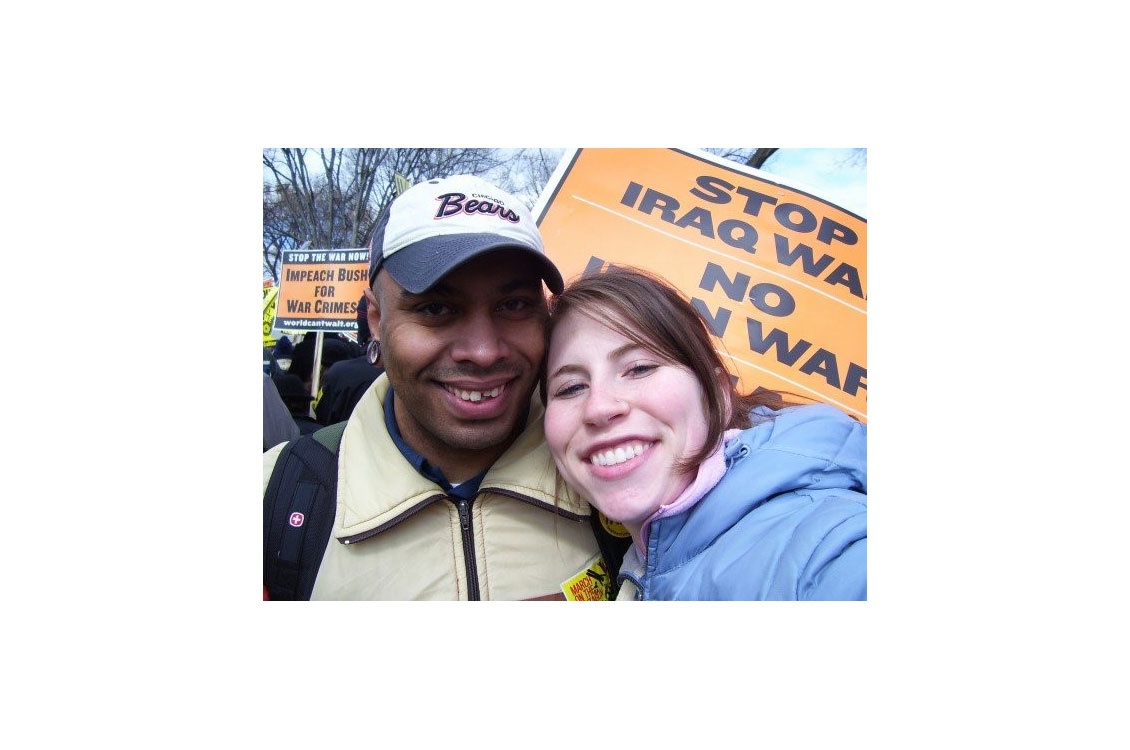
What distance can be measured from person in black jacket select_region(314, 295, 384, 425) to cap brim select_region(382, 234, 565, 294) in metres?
0.52

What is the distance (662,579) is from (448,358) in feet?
3.15

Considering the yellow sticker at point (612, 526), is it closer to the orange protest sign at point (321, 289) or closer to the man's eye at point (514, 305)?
the man's eye at point (514, 305)

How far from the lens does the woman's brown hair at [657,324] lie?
205 cm

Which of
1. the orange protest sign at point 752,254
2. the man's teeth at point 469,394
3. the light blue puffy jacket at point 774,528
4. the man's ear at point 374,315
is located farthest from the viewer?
the orange protest sign at point 752,254

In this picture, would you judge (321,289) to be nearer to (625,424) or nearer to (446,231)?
(446,231)

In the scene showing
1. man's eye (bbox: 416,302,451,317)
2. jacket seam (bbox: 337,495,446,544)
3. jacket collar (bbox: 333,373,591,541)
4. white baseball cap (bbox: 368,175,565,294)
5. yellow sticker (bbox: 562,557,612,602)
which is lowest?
yellow sticker (bbox: 562,557,612,602)

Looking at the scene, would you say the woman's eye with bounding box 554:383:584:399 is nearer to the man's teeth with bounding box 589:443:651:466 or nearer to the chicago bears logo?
the man's teeth with bounding box 589:443:651:466

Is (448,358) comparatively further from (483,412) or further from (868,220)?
(868,220)

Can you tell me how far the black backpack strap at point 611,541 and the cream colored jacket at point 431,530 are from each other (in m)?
0.09

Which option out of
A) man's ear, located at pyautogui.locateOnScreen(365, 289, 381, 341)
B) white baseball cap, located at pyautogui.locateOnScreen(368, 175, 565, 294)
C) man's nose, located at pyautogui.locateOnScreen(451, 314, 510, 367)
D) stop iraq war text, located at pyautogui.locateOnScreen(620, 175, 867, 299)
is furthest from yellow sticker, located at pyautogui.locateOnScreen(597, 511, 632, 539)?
stop iraq war text, located at pyautogui.locateOnScreen(620, 175, 867, 299)

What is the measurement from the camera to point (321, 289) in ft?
8.44

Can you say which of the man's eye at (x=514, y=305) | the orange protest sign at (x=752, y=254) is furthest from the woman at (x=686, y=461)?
the orange protest sign at (x=752, y=254)

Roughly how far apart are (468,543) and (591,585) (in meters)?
A: 0.47

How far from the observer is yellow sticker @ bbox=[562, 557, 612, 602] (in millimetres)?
2275
